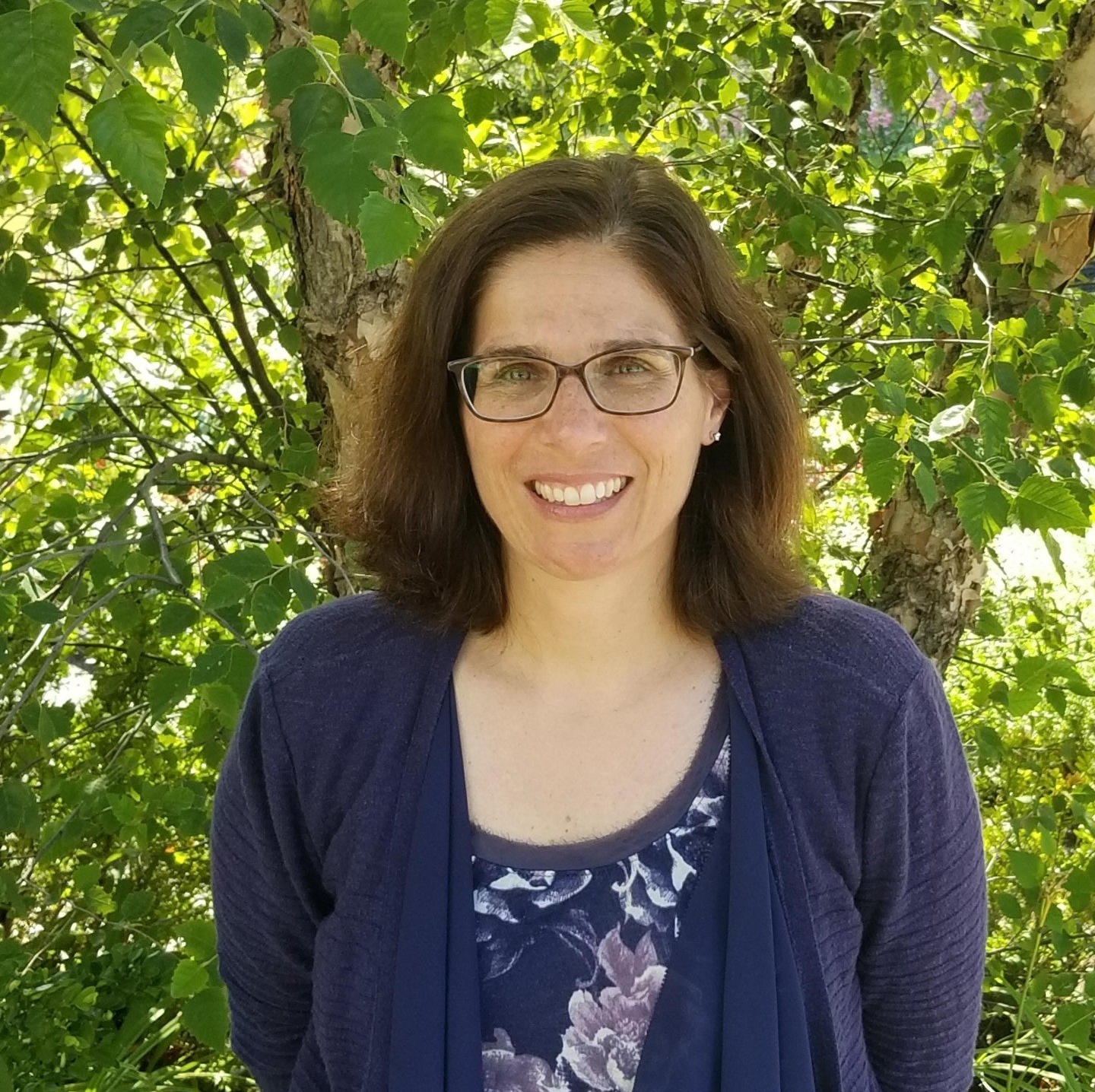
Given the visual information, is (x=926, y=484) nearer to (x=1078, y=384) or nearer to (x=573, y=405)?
(x=1078, y=384)

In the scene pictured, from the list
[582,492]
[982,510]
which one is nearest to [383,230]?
[582,492]

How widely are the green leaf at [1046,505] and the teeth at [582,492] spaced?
0.53 m

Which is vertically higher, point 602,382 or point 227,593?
point 602,382

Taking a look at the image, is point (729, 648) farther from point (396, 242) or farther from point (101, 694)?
point (101, 694)

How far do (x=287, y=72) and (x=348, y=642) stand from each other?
0.73 metres

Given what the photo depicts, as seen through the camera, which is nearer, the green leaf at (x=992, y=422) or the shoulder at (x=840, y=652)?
the shoulder at (x=840, y=652)

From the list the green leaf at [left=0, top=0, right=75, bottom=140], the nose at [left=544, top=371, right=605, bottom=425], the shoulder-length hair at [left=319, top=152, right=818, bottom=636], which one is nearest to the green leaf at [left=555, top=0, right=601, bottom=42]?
the shoulder-length hair at [left=319, top=152, right=818, bottom=636]

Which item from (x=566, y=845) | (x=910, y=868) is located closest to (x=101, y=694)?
(x=566, y=845)

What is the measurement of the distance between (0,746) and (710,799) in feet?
6.88

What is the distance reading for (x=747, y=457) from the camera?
1.62 m

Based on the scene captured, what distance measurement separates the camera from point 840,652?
1473 millimetres

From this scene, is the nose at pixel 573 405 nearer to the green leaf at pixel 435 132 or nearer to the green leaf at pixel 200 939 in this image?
the green leaf at pixel 435 132

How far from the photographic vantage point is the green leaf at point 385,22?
1115 millimetres

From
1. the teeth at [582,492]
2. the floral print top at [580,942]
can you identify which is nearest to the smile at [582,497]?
the teeth at [582,492]
